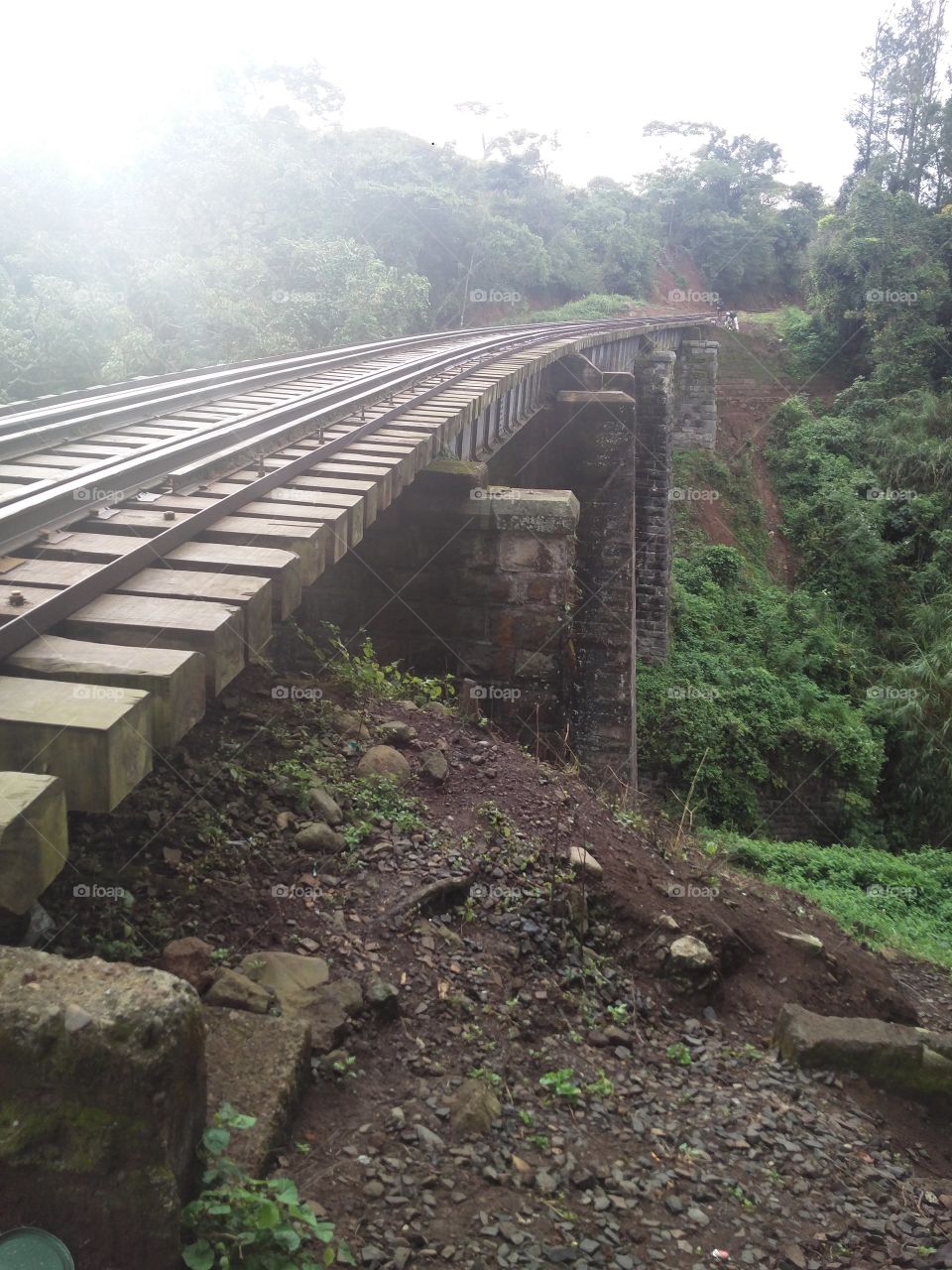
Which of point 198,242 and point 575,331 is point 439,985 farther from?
point 198,242

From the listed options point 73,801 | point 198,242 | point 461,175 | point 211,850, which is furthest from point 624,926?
point 461,175

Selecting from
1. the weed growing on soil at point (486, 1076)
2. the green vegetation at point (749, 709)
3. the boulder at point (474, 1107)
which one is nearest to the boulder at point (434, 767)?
the weed growing on soil at point (486, 1076)

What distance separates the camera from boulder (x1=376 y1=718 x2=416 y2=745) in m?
5.51

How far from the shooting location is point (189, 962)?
121 inches

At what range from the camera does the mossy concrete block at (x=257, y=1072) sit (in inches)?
97.4

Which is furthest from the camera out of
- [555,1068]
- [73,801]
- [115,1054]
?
[555,1068]

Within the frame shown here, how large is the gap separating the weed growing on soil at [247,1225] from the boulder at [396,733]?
3.17 metres

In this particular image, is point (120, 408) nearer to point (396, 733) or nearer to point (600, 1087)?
point (396, 733)

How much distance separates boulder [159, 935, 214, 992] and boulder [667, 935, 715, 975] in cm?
221

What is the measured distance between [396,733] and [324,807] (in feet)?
3.85

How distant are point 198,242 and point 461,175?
2030 centimetres

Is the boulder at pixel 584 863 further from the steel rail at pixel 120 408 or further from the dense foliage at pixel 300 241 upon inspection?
the dense foliage at pixel 300 241

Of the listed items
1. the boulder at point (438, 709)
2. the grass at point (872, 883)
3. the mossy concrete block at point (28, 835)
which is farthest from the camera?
the grass at point (872, 883)

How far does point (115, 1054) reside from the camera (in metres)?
1.97
